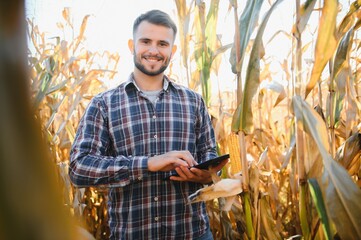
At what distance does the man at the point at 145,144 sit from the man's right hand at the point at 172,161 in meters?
0.02

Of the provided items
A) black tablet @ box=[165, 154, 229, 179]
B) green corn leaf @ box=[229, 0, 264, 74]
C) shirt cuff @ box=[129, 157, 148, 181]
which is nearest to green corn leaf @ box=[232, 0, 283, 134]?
green corn leaf @ box=[229, 0, 264, 74]

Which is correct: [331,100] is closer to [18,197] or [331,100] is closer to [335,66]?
[335,66]

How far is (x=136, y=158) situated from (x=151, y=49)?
1.26 feet

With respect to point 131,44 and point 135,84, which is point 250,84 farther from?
point 131,44

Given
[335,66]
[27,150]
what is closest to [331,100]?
[335,66]

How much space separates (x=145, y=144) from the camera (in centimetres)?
121

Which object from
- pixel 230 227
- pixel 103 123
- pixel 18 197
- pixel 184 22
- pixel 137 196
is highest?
pixel 184 22

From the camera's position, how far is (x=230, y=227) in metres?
1.42

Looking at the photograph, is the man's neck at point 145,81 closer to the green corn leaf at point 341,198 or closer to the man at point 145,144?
the man at point 145,144

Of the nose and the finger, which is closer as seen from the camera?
the finger

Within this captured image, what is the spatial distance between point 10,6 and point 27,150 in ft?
0.11

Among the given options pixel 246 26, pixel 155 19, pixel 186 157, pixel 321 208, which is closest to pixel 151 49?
pixel 155 19

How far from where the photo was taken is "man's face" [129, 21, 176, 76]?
125cm

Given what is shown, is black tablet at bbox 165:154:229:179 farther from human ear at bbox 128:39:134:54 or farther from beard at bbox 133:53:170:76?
human ear at bbox 128:39:134:54
